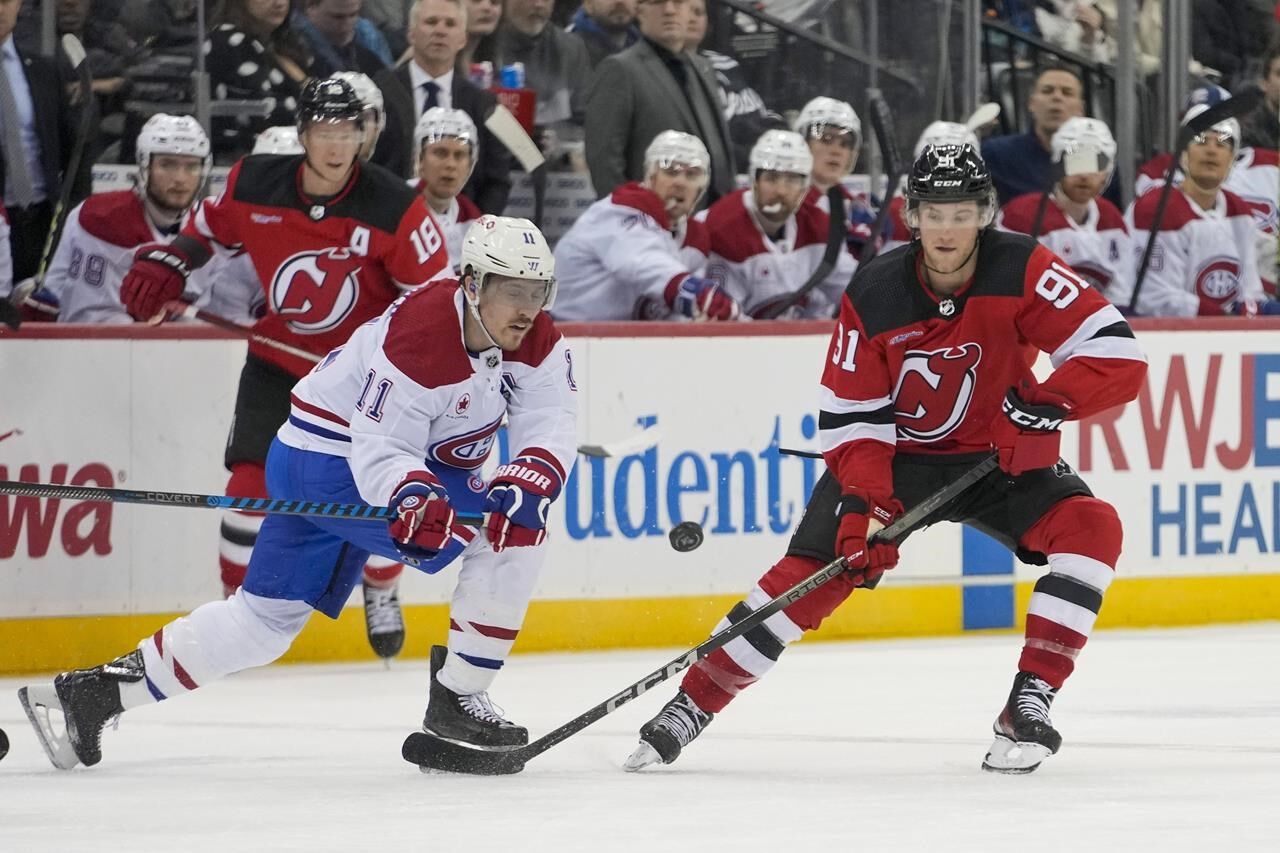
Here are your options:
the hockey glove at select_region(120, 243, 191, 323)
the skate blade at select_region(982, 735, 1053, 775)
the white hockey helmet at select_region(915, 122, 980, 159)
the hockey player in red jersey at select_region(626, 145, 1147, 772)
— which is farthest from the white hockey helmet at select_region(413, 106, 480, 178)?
the skate blade at select_region(982, 735, 1053, 775)

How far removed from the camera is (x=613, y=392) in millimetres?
5938

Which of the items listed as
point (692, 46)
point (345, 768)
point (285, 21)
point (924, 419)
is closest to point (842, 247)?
point (692, 46)

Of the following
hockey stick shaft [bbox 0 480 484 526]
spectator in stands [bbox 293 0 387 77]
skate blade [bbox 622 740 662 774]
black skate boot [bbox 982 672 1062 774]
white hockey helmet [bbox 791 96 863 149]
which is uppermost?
spectator in stands [bbox 293 0 387 77]

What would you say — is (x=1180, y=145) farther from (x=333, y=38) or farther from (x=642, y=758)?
(x=642, y=758)

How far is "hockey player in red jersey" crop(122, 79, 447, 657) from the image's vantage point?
16.9ft

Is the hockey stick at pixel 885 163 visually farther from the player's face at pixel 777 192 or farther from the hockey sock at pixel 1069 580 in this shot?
the hockey sock at pixel 1069 580

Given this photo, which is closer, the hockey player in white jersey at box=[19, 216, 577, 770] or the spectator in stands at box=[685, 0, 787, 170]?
the hockey player in white jersey at box=[19, 216, 577, 770]

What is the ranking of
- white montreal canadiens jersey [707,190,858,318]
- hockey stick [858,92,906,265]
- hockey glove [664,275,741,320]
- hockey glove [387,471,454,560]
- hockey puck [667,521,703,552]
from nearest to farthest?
1. hockey glove [387,471,454,560]
2. hockey puck [667,521,703,552]
3. hockey glove [664,275,741,320]
4. white montreal canadiens jersey [707,190,858,318]
5. hockey stick [858,92,906,265]

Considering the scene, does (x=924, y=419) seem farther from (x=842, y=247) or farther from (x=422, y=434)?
(x=842, y=247)

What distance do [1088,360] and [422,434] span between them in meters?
1.17

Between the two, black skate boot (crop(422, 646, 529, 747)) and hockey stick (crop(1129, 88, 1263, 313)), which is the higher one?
hockey stick (crop(1129, 88, 1263, 313))

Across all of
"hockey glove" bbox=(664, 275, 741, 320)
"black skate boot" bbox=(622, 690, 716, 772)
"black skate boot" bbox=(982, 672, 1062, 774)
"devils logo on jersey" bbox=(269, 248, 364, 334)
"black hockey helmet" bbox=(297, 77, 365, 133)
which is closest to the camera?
"black skate boot" bbox=(982, 672, 1062, 774)

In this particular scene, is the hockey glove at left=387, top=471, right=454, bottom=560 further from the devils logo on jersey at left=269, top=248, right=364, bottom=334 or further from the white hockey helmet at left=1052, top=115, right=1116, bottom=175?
the white hockey helmet at left=1052, top=115, right=1116, bottom=175

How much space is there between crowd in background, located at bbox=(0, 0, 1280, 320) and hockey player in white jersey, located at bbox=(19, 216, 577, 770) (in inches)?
59.6
